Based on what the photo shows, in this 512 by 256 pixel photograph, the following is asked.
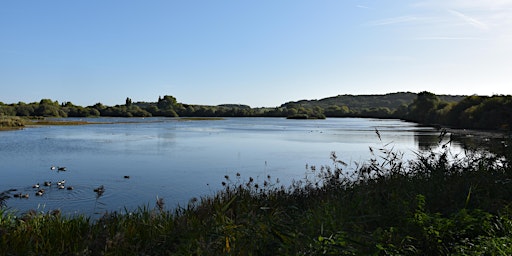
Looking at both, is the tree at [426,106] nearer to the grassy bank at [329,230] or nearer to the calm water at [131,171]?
the calm water at [131,171]

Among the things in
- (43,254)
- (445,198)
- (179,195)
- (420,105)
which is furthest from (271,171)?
(420,105)

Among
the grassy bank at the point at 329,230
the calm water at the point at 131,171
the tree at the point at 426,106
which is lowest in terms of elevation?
the calm water at the point at 131,171

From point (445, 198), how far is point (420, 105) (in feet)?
229

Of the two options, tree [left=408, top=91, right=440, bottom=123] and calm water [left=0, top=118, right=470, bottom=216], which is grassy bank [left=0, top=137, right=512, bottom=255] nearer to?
calm water [left=0, top=118, right=470, bottom=216]

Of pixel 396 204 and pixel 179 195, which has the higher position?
pixel 396 204

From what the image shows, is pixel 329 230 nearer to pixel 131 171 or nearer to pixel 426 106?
pixel 131 171

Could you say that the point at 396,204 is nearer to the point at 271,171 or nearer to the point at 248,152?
the point at 271,171

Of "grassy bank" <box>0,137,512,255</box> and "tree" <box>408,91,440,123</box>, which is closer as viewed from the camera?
"grassy bank" <box>0,137,512,255</box>

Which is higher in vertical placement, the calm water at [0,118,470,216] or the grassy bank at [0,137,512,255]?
the grassy bank at [0,137,512,255]

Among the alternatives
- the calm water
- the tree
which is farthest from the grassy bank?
the tree

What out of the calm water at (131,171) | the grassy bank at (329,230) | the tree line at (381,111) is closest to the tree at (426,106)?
the tree line at (381,111)

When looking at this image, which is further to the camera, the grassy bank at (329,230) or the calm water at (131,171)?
the calm water at (131,171)

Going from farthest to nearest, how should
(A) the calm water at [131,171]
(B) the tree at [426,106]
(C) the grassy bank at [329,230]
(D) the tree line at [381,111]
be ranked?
(B) the tree at [426,106], (D) the tree line at [381,111], (A) the calm water at [131,171], (C) the grassy bank at [329,230]

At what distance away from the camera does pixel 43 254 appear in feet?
14.2
